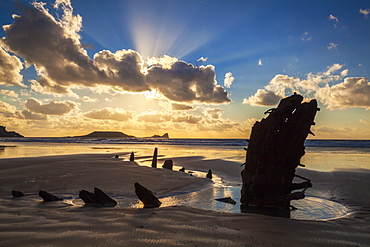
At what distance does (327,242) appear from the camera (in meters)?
4.09

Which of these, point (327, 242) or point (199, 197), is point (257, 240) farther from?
point (199, 197)

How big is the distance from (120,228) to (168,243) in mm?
1191

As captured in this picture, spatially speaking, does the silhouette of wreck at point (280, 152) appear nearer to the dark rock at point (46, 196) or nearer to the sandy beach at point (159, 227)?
the sandy beach at point (159, 227)

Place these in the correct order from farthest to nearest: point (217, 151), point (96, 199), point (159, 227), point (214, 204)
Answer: point (217, 151), point (214, 204), point (96, 199), point (159, 227)

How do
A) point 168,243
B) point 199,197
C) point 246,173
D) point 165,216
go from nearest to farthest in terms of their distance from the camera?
point 168,243 → point 165,216 → point 246,173 → point 199,197

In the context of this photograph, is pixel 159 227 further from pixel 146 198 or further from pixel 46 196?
pixel 46 196

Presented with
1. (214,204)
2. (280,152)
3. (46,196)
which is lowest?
(214,204)

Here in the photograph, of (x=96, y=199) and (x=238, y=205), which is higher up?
(x=96, y=199)

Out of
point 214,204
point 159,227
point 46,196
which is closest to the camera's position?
point 159,227

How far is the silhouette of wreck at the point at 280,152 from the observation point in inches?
251

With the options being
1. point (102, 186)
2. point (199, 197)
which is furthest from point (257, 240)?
point (102, 186)

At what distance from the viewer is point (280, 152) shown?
21.4ft

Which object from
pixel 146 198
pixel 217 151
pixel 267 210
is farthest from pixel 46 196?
pixel 217 151

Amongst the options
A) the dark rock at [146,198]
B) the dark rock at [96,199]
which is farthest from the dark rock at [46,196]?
the dark rock at [146,198]
